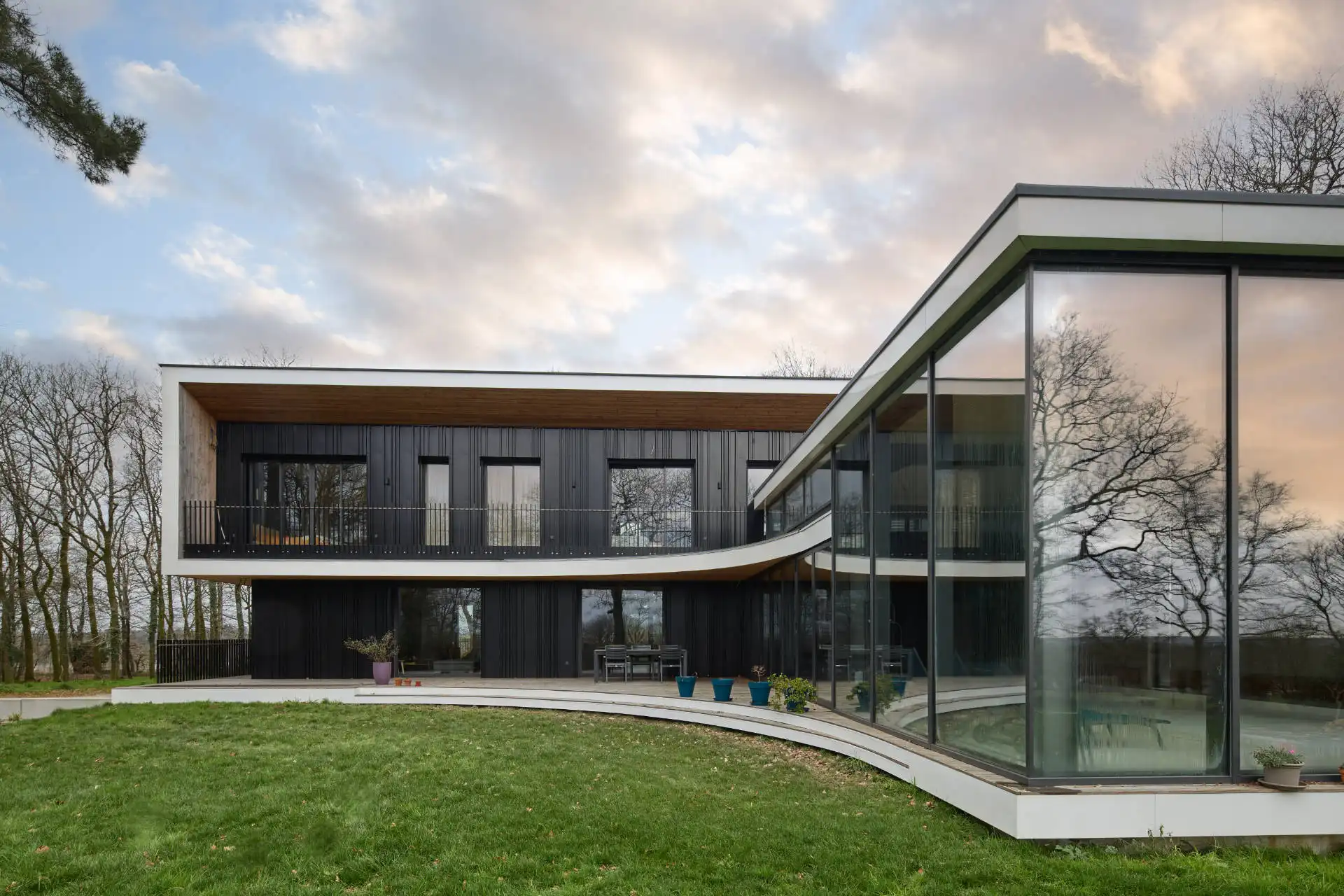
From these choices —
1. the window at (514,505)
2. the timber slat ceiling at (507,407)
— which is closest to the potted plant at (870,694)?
the timber slat ceiling at (507,407)

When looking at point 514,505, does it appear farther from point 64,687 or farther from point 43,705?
point 64,687

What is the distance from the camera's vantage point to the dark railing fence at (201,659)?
53.6ft

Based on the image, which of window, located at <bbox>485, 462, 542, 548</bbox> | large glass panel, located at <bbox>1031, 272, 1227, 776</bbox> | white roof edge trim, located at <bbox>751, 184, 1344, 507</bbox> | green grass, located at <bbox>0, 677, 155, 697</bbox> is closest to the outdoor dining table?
window, located at <bbox>485, 462, 542, 548</bbox>

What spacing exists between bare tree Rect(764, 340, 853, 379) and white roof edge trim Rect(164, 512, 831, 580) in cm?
1530

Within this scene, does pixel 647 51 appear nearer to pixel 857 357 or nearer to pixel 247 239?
pixel 247 239

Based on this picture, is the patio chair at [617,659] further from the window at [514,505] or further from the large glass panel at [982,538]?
the large glass panel at [982,538]

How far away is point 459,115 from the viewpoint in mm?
13594

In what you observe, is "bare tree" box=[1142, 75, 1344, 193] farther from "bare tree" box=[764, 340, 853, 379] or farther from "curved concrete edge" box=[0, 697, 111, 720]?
"curved concrete edge" box=[0, 697, 111, 720]

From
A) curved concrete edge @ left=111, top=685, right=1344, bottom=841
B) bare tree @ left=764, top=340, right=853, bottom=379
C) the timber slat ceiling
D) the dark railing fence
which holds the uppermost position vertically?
bare tree @ left=764, top=340, right=853, bottom=379

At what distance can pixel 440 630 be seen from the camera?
58.3 feet

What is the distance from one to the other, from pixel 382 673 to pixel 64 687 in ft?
27.1

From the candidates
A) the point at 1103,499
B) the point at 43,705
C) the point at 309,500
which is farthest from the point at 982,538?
the point at 43,705

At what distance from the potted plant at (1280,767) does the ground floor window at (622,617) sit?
1312 cm

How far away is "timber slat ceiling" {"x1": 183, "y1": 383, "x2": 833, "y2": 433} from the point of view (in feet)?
53.7
